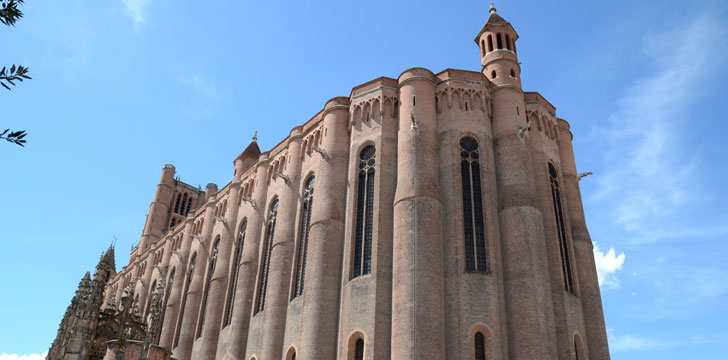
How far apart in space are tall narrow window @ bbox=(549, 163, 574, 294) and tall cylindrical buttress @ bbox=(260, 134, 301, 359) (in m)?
13.1

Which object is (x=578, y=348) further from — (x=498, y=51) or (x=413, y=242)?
(x=498, y=51)

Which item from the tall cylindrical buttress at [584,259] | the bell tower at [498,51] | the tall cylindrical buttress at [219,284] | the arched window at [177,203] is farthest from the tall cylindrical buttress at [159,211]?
the tall cylindrical buttress at [584,259]

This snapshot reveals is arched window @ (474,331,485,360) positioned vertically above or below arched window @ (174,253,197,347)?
below

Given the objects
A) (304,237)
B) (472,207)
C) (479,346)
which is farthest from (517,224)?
(304,237)

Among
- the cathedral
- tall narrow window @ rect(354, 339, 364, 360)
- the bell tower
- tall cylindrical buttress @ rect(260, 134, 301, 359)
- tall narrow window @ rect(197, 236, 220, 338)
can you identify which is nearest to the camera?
the cathedral

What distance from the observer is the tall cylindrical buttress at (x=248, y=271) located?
30.4 m

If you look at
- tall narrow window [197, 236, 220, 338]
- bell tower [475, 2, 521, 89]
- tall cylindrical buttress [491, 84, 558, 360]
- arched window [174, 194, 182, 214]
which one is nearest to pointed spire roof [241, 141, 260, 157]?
tall narrow window [197, 236, 220, 338]

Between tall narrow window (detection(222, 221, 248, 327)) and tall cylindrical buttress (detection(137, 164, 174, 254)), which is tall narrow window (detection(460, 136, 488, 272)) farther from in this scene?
tall cylindrical buttress (detection(137, 164, 174, 254))

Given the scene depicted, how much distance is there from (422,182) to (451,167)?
184 cm

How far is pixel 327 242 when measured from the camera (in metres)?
26.0

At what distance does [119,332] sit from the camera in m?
34.0

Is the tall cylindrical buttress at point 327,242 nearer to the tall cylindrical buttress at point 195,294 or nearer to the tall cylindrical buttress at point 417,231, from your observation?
the tall cylindrical buttress at point 417,231

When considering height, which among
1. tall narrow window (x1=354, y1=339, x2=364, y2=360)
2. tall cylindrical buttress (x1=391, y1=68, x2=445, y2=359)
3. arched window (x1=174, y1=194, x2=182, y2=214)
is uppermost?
arched window (x1=174, y1=194, x2=182, y2=214)

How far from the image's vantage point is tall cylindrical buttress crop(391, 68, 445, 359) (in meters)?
21.1
